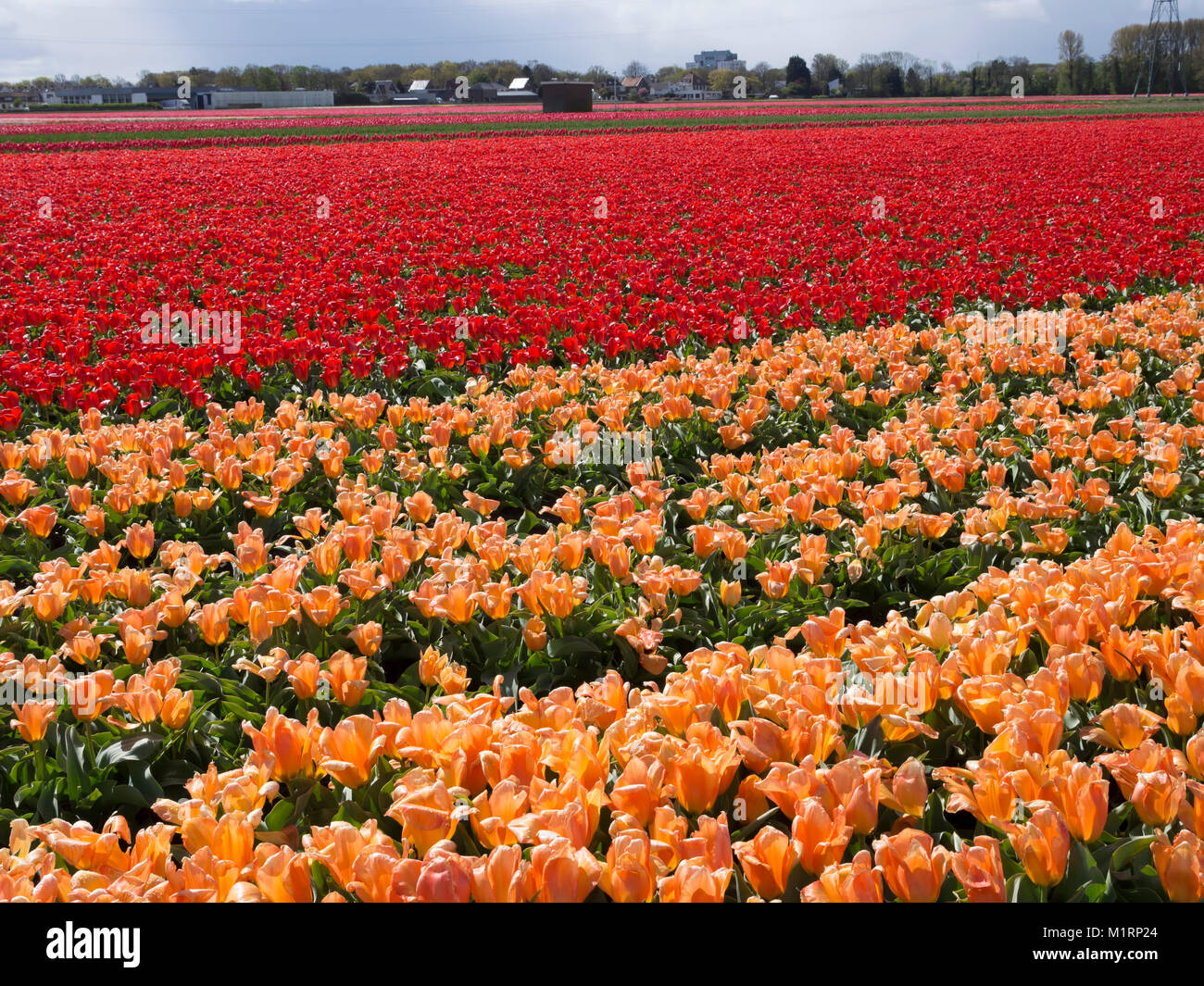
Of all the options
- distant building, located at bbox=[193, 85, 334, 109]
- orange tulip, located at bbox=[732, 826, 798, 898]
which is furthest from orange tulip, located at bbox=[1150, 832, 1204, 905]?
distant building, located at bbox=[193, 85, 334, 109]

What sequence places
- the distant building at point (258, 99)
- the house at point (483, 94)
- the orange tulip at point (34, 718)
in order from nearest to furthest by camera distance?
1. the orange tulip at point (34, 718)
2. the distant building at point (258, 99)
3. the house at point (483, 94)

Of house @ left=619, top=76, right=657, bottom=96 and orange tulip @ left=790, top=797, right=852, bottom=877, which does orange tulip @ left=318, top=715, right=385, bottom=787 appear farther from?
house @ left=619, top=76, right=657, bottom=96

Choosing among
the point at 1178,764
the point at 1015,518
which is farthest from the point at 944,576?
the point at 1178,764

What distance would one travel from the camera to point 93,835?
73.9 inches

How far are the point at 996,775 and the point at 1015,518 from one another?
2.22 meters

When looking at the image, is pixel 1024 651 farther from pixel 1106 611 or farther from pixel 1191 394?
pixel 1191 394

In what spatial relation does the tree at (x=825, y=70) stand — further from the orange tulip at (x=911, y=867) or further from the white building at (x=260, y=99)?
the orange tulip at (x=911, y=867)

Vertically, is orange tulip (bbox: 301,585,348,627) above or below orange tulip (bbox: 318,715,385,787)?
above

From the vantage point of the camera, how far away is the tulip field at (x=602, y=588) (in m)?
1.80

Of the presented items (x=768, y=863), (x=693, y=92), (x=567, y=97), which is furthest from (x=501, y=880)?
(x=693, y=92)

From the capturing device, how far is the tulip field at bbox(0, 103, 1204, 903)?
5.90ft

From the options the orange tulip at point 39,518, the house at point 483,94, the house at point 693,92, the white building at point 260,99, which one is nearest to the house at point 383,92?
the house at point 483,94

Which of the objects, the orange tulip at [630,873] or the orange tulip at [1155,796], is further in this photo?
the orange tulip at [1155,796]
